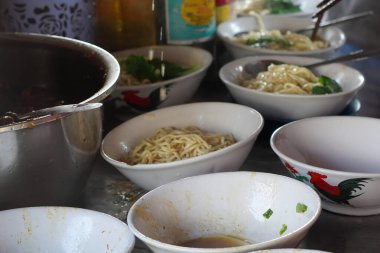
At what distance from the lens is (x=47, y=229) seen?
1087 mm

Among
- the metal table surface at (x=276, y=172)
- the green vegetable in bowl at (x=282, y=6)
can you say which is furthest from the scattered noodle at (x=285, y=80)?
the green vegetable in bowl at (x=282, y=6)

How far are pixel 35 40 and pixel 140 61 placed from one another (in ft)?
1.28

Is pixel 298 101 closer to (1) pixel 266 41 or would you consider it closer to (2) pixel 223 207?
(2) pixel 223 207

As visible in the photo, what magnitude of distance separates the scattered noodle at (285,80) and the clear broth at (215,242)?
0.63 m

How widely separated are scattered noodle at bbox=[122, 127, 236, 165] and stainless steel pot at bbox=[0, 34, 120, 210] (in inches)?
6.8

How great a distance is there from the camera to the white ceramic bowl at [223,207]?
112 cm

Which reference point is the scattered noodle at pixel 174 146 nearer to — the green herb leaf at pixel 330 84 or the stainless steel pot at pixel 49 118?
the stainless steel pot at pixel 49 118

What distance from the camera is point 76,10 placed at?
1666 millimetres

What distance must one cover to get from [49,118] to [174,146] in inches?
16.6

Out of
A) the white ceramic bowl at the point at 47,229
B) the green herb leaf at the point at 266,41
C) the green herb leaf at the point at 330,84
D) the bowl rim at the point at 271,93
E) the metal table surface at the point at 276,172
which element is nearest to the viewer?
the white ceramic bowl at the point at 47,229

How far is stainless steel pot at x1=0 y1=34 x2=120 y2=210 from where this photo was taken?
1.12 meters

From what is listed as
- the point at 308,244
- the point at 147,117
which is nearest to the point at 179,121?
the point at 147,117

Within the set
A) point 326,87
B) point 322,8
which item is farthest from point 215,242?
point 322,8

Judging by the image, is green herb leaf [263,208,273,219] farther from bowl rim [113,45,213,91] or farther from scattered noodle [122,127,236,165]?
bowl rim [113,45,213,91]
